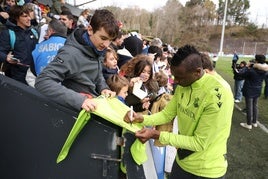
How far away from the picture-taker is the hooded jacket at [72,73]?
71.5 inches

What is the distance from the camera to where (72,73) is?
202 centimetres

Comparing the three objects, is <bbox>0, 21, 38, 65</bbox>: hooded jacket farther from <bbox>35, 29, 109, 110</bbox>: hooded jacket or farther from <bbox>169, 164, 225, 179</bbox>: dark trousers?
<bbox>169, 164, 225, 179</bbox>: dark trousers

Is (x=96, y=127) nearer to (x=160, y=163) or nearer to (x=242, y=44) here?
(x=160, y=163)

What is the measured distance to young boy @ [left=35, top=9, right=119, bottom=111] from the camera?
5.96ft

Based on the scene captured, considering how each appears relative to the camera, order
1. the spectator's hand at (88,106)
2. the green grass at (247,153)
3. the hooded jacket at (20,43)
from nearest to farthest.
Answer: the spectator's hand at (88,106), the hooded jacket at (20,43), the green grass at (247,153)

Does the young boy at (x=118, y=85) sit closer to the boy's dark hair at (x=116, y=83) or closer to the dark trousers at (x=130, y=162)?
the boy's dark hair at (x=116, y=83)

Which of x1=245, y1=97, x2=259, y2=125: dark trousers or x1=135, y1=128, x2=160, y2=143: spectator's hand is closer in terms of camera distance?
x1=135, y1=128, x2=160, y2=143: spectator's hand

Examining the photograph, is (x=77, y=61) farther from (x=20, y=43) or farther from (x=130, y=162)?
(x=20, y=43)

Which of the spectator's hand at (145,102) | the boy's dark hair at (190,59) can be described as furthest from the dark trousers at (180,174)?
the spectator's hand at (145,102)

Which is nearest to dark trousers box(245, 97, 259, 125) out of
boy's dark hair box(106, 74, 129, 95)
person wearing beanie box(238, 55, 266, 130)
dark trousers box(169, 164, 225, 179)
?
person wearing beanie box(238, 55, 266, 130)

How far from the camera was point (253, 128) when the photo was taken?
23.2 ft

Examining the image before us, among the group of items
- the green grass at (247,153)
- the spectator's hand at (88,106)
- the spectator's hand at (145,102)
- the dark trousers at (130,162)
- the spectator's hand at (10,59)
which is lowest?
the green grass at (247,153)

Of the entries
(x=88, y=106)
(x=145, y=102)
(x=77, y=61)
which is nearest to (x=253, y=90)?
(x=145, y=102)

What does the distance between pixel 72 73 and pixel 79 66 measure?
0.27 ft
